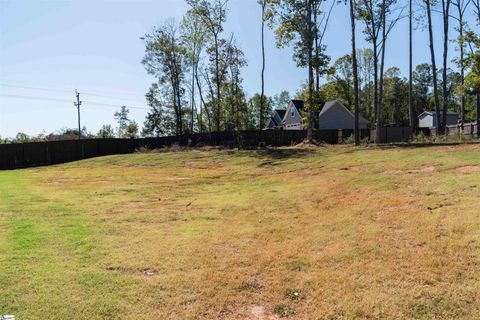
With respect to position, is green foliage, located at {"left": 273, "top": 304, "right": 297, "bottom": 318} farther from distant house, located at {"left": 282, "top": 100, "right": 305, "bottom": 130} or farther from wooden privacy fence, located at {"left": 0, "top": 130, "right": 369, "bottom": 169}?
distant house, located at {"left": 282, "top": 100, "right": 305, "bottom": 130}

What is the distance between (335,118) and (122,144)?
23298 millimetres

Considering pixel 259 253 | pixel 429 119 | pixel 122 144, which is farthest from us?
pixel 429 119

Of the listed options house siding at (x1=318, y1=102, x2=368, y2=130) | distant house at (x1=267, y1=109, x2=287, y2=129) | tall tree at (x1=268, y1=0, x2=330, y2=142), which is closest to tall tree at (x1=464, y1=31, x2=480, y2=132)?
tall tree at (x1=268, y1=0, x2=330, y2=142)

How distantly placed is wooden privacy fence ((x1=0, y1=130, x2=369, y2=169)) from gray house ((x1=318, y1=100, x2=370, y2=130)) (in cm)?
1137

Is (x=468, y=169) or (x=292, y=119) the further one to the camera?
(x=292, y=119)

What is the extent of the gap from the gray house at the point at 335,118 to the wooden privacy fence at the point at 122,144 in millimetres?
11374

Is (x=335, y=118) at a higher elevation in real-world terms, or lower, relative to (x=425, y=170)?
higher

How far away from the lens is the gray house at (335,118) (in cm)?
4238

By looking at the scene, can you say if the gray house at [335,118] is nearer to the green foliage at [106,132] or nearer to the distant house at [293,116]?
the distant house at [293,116]

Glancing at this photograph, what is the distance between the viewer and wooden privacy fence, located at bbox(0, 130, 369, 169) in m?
28.1

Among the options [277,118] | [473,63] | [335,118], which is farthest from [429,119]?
[473,63]

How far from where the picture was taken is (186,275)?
441cm

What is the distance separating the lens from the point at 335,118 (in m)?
42.6

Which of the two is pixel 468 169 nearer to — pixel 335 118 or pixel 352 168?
pixel 352 168
